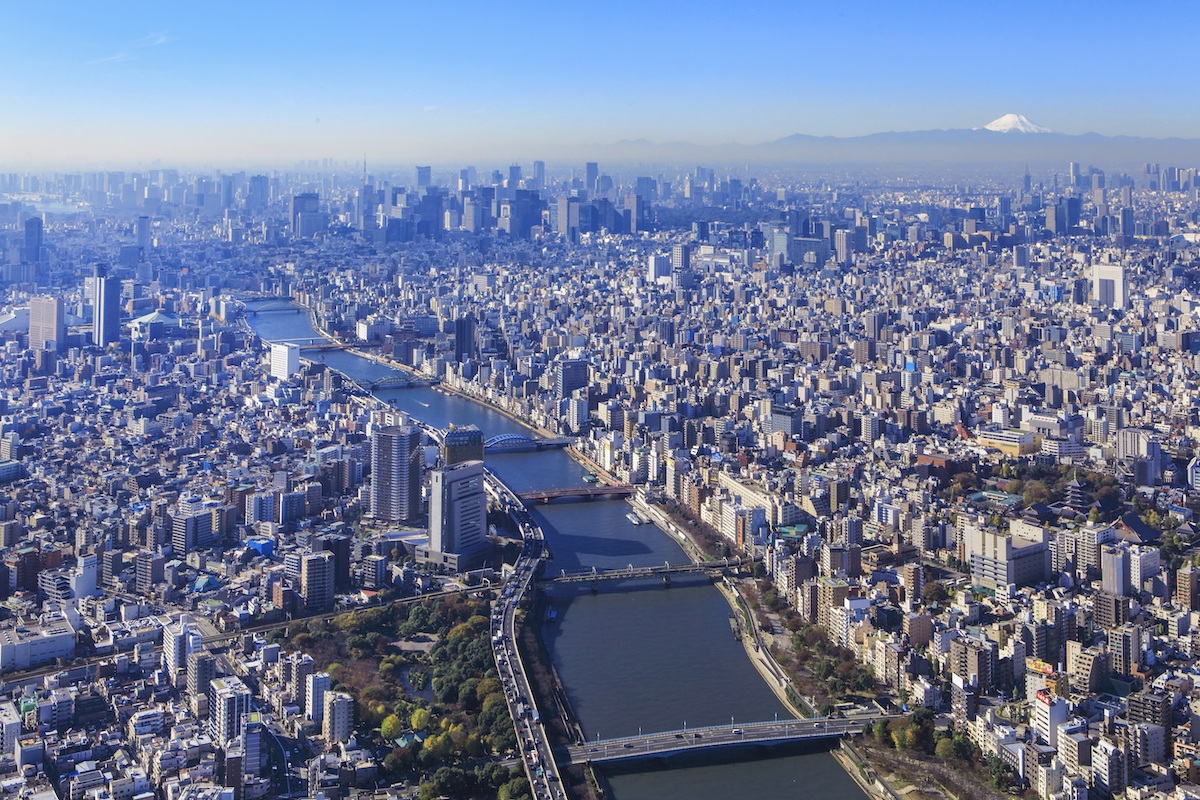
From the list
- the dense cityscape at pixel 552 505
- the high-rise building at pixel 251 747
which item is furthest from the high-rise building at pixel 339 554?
the high-rise building at pixel 251 747

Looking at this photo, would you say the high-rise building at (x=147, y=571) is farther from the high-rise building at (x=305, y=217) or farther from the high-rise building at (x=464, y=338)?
the high-rise building at (x=305, y=217)

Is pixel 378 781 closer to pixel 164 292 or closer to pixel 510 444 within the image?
pixel 510 444

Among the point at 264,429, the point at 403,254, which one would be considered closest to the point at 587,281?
the point at 403,254

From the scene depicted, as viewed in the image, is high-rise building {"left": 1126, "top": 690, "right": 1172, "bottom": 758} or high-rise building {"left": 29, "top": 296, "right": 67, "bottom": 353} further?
high-rise building {"left": 29, "top": 296, "right": 67, "bottom": 353}

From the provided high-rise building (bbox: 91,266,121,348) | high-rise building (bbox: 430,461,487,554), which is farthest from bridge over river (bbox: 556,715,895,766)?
high-rise building (bbox: 91,266,121,348)

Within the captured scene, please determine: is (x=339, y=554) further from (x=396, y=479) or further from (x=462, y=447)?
(x=462, y=447)

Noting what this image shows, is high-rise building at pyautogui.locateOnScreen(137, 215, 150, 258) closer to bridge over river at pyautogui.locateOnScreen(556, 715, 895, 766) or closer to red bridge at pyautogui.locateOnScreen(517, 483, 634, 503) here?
red bridge at pyautogui.locateOnScreen(517, 483, 634, 503)
